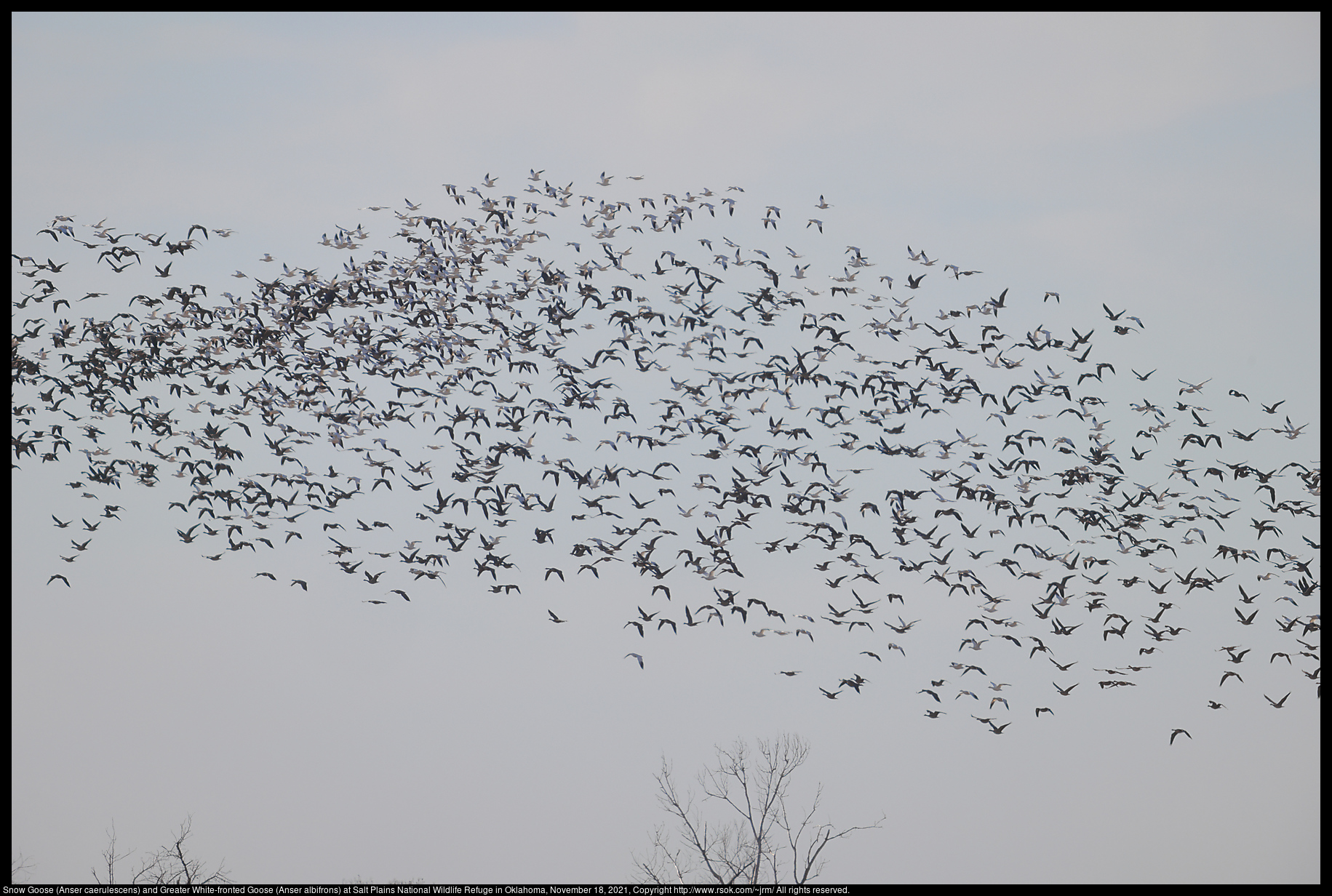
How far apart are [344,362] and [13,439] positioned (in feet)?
15.7

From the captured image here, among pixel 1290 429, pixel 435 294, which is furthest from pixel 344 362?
pixel 1290 429

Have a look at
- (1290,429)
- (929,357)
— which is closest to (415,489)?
(929,357)

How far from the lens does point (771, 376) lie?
19.9 m

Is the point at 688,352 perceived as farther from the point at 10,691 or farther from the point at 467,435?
the point at 10,691

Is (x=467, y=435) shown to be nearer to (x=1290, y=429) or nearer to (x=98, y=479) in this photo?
(x=98, y=479)

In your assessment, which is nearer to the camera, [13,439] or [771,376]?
[13,439]

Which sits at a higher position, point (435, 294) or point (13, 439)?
point (435, 294)

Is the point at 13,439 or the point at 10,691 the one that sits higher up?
the point at 13,439

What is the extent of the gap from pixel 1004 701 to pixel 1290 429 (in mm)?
5780

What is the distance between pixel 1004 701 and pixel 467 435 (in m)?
8.82

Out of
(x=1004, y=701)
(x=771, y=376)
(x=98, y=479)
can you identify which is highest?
(x=771, y=376)

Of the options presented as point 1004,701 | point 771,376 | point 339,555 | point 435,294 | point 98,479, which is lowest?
point 1004,701

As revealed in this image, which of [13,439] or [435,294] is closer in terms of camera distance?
[13,439]

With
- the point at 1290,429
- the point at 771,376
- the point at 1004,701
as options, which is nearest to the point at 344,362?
the point at 771,376
